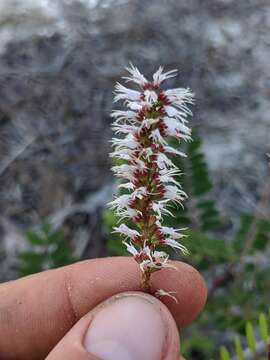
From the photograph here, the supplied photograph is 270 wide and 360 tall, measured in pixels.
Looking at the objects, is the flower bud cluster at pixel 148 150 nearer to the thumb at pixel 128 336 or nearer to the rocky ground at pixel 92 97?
the thumb at pixel 128 336

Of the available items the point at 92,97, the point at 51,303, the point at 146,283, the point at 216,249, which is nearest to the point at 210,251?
the point at 216,249

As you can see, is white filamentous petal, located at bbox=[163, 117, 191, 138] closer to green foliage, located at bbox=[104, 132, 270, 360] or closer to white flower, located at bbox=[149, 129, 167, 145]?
white flower, located at bbox=[149, 129, 167, 145]

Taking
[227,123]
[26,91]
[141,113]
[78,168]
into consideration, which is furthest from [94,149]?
[141,113]

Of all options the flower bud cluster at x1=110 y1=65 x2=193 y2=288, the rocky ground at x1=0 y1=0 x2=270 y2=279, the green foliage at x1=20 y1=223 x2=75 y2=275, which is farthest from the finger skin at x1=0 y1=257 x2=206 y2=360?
the rocky ground at x1=0 y1=0 x2=270 y2=279

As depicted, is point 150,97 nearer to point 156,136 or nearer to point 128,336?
point 156,136

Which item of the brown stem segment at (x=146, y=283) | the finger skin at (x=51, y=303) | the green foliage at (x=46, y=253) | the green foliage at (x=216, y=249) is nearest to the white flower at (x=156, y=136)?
the brown stem segment at (x=146, y=283)

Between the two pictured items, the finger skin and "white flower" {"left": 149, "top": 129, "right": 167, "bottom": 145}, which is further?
the finger skin
